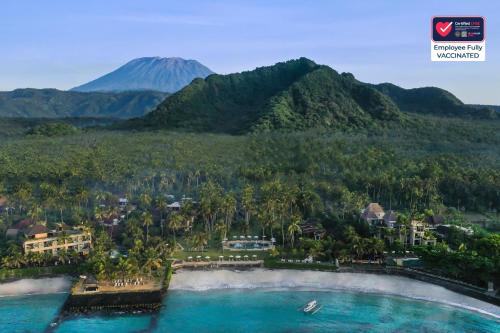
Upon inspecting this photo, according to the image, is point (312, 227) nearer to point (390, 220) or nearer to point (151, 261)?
point (390, 220)

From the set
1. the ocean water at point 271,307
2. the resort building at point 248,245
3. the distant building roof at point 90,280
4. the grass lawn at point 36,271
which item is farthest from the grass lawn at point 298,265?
the grass lawn at point 36,271

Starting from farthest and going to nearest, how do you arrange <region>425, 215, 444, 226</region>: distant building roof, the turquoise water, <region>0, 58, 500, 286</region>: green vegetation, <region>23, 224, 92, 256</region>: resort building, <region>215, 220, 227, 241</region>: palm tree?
<region>425, 215, 444, 226</region>: distant building roof
<region>215, 220, 227, 241</region>: palm tree
<region>23, 224, 92, 256</region>: resort building
<region>0, 58, 500, 286</region>: green vegetation
the turquoise water

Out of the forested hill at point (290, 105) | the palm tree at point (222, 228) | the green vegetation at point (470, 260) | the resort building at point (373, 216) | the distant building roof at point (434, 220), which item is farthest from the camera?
the forested hill at point (290, 105)

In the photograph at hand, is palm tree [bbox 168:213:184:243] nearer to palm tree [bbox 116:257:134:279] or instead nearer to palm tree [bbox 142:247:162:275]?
palm tree [bbox 142:247:162:275]

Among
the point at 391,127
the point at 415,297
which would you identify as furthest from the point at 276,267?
the point at 391,127

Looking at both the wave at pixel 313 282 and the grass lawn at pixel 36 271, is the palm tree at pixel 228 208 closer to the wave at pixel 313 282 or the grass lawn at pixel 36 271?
the wave at pixel 313 282

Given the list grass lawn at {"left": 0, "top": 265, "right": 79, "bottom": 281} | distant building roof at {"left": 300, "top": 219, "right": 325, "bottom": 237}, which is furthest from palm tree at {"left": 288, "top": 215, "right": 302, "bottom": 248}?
grass lawn at {"left": 0, "top": 265, "right": 79, "bottom": 281}
